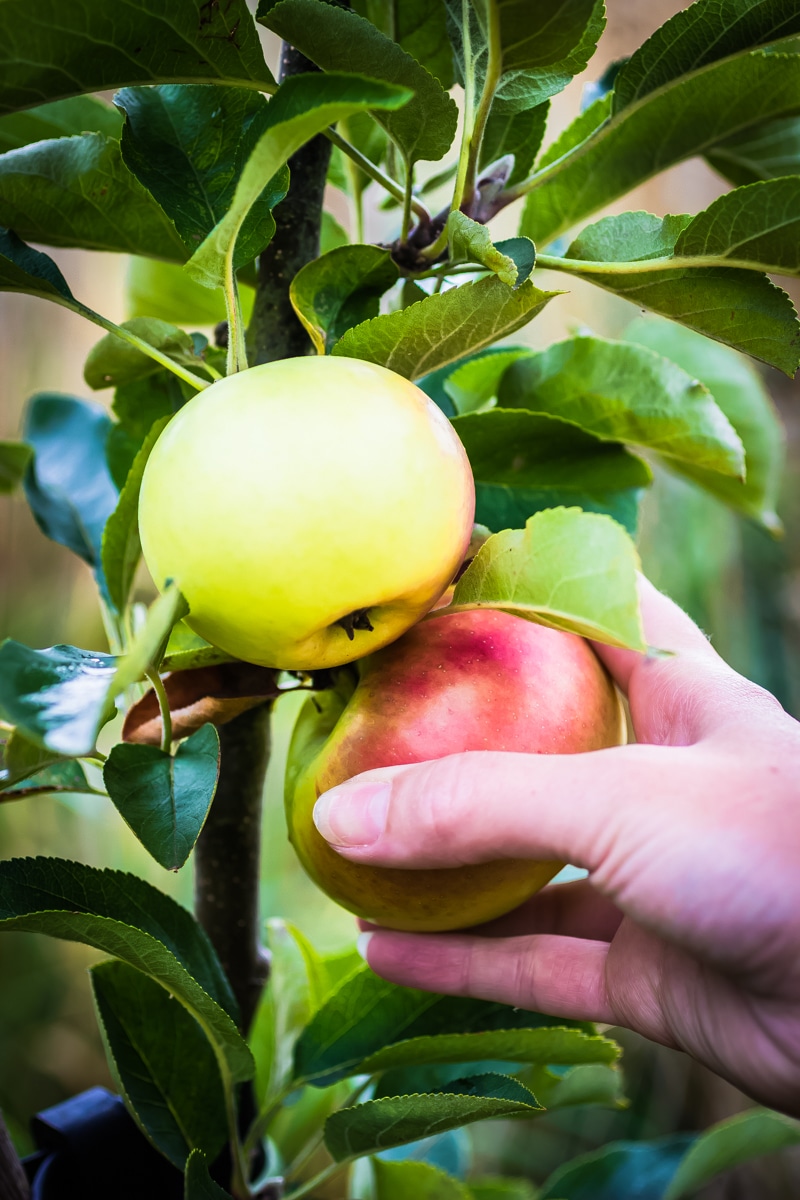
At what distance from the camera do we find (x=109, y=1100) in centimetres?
52

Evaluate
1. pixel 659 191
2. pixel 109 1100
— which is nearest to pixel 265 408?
pixel 109 1100

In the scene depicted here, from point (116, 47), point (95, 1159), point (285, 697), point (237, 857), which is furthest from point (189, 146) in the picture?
point (285, 697)

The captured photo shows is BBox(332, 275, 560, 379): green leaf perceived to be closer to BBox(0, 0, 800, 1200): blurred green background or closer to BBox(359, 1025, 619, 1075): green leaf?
BBox(359, 1025, 619, 1075): green leaf

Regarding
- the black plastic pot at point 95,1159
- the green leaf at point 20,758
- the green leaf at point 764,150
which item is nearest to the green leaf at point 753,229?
the green leaf at point 764,150

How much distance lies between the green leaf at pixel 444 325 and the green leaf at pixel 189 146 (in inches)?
2.3

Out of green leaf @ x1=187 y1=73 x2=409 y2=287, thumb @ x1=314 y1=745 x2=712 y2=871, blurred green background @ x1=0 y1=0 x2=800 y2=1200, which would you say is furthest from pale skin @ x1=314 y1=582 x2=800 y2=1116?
blurred green background @ x1=0 y1=0 x2=800 y2=1200

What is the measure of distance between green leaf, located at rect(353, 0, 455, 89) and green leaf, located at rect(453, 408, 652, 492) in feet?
0.53

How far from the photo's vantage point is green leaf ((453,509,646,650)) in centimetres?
27

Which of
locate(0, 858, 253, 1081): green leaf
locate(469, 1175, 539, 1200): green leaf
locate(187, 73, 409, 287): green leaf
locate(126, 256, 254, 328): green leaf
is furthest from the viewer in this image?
locate(469, 1175, 539, 1200): green leaf

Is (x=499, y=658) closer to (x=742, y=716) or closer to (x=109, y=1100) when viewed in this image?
(x=742, y=716)

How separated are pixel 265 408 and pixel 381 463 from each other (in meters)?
0.04

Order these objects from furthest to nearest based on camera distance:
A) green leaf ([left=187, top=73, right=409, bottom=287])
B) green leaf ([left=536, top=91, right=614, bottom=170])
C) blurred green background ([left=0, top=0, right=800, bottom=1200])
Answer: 1. blurred green background ([left=0, top=0, right=800, bottom=1200])
2. green leaf ([left=536, top=91, right=614, bottom=170])
3. green leaf ([left=187, top=73, right=409, bottom=287])

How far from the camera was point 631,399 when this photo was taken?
1.52 ft

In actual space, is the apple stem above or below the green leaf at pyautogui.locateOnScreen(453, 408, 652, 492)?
below
